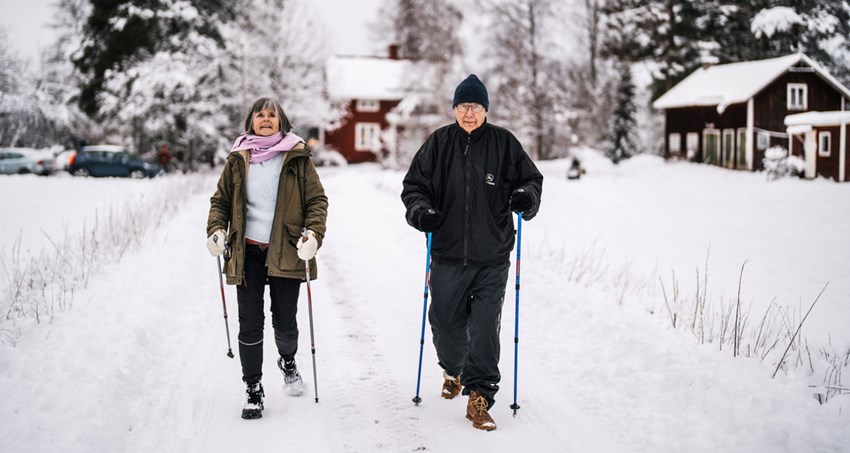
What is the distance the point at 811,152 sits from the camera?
20422 mm

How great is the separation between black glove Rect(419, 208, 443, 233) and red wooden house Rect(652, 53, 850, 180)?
989 inches

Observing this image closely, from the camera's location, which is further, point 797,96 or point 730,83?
point 730,83

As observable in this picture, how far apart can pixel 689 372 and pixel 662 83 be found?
35654 millimetres

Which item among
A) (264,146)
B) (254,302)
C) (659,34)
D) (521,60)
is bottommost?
(254,302)

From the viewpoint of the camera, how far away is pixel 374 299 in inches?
298

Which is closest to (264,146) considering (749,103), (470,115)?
(470,115)

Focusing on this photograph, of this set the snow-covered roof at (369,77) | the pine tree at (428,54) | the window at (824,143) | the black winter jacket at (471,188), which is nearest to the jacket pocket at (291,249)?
the black winter jacket at (471,188)

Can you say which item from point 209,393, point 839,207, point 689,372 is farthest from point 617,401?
point 839,207

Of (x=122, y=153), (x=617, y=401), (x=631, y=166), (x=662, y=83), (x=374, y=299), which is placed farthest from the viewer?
(x=662, y=83)

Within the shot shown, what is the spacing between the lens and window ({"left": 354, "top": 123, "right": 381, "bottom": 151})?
152 feet

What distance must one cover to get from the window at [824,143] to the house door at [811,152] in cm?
12

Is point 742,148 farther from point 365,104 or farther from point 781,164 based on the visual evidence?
point 365,104

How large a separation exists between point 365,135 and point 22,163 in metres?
22.5

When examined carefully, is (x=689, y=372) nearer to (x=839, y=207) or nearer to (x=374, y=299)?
(x=374, y=299)
